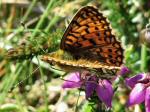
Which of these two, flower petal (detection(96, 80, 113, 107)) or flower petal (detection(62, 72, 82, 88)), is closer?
flower petal (detection(96, 80, 113, 107))

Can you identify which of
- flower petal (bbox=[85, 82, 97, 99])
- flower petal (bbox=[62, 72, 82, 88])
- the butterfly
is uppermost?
the butterfly

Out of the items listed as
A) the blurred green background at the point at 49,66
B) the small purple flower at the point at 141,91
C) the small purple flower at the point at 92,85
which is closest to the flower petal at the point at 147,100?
the small purple flower at the point at 141,91

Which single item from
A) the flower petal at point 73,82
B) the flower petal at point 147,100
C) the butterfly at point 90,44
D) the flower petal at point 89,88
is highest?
the butterfly at point 90,44

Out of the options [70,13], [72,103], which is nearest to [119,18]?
[70,13]

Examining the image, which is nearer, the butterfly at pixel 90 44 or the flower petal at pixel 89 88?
the butterfly at pixel 90 44

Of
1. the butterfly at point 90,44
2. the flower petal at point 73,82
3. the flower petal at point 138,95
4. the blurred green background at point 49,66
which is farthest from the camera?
the blurred green background at point 49,66

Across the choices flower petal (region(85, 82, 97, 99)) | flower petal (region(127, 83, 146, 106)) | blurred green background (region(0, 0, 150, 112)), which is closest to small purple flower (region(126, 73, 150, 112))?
flower petal (region(127, 83, 146, 106))

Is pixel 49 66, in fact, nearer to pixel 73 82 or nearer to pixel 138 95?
pixel 73 82

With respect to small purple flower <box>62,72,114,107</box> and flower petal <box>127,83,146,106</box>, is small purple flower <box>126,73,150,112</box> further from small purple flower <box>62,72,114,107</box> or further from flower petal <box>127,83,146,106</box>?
small purple flower <box>62,72,114,107</box>

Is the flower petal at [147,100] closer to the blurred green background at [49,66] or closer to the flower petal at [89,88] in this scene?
the flower petal at [89,88]
